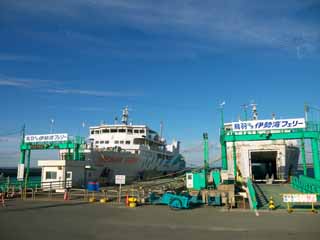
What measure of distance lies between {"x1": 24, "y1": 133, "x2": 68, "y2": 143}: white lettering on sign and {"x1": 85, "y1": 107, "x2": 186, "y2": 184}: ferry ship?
9.69 ft

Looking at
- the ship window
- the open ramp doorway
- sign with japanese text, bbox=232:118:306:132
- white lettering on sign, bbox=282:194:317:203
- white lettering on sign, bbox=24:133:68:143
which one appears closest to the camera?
white lettering on sign, bbox=282:194:317:203

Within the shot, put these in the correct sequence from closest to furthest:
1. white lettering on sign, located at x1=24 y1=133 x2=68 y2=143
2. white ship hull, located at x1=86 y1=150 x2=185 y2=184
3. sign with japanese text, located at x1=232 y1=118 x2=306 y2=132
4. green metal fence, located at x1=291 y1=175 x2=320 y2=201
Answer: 1. green metal fence, located at x1=291 y1=175 x2=320 y2=201
2. sign with japanese text, located at x1=232 y1=118 x2=306 y2=132
3. white lettering on sign, located at x1=24 y1=133 x2=68 y2=143
4. white ship hull, located at x1=86 y1=150 x2=185 y2=184

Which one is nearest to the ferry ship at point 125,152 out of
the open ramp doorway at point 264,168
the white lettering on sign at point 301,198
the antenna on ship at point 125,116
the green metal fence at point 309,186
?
the antenna on ship at point 125,116

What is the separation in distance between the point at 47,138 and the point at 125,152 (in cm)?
965

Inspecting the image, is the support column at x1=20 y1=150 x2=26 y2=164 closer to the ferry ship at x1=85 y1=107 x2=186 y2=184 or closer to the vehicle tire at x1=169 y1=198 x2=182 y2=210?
the ferry ship at x1=85 y1=107 x2=186 y2=184

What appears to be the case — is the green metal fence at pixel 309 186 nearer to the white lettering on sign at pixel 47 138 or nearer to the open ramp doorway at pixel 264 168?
the open ramp doorway at pixel 264 168

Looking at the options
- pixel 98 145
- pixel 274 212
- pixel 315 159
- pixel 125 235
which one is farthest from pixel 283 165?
pixel 125 235

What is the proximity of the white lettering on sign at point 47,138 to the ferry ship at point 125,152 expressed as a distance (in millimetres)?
2953

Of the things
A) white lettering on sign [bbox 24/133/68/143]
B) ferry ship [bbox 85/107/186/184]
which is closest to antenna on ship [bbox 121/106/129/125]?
ferry ship [bbox 85/107/186/184]

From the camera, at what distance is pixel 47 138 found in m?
30.8

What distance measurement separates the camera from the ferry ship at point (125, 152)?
3256cm

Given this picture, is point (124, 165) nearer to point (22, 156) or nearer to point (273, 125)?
point (22, 156)

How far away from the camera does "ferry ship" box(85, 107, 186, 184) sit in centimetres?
3256

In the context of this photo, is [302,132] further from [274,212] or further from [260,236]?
[260,236]
